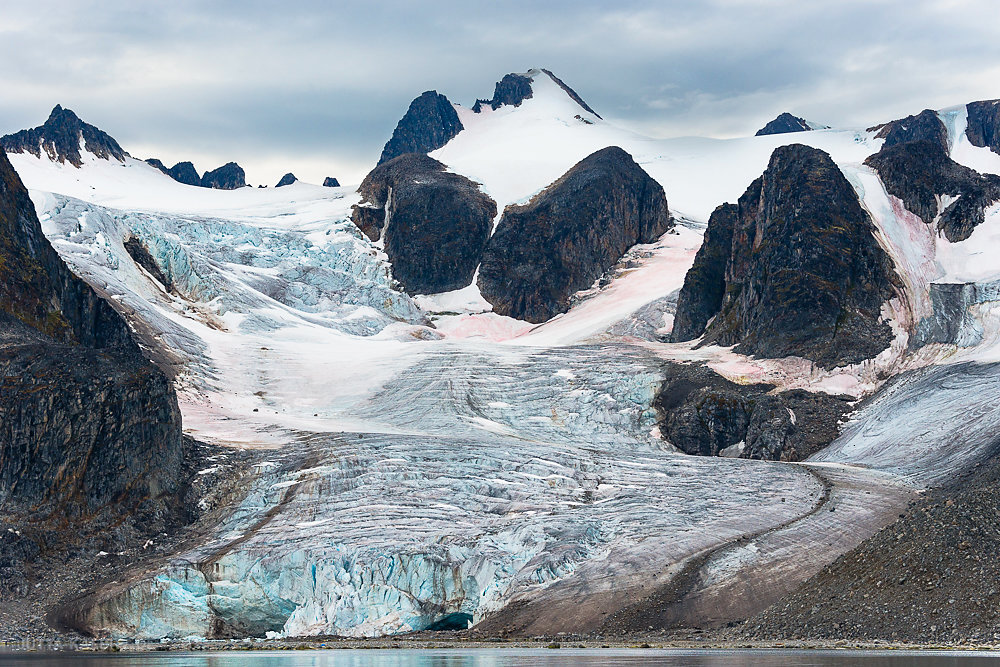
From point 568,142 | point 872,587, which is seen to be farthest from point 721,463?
point 568,142

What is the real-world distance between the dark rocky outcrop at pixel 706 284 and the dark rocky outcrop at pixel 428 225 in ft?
133

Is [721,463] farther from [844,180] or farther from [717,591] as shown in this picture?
[844,180]

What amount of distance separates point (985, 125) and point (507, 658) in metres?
159

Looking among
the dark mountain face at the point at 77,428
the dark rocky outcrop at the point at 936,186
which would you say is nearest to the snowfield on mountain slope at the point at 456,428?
the dark rocky outcrop at the point at 936,186

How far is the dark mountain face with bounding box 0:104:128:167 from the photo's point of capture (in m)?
186

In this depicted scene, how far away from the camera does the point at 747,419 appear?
3819 inches

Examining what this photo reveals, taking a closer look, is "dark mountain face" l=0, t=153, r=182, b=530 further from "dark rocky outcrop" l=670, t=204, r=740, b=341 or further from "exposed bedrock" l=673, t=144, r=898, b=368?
"dark rocky outcrop" l=670, t=204, r=740, b=341

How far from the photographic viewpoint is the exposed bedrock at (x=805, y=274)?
106m

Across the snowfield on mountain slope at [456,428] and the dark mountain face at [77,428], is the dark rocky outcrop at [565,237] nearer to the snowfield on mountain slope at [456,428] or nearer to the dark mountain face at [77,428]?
the snowfield on mountain slope at [456,428]

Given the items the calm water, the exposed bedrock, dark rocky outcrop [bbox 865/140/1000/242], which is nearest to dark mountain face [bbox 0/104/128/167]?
the exposed bedrock

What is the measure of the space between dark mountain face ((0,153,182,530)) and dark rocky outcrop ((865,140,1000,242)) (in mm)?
66377

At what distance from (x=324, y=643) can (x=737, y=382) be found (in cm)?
4897

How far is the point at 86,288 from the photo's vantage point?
97688mm

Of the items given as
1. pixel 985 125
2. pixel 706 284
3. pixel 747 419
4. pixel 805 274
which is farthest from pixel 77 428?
pixel 985 125
